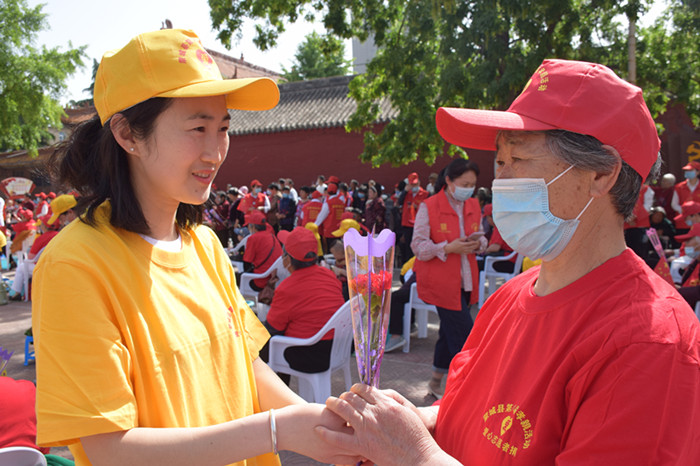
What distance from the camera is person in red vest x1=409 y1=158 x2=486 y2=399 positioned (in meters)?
4.71

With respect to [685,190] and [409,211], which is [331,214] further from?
[685,190]

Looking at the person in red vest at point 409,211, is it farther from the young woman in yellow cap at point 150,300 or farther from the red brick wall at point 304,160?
the young woman in yellow cap at point 150,300

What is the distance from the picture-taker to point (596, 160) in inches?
53.4

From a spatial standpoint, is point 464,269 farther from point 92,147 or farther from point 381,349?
point 92,147

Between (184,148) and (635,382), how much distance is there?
50.1 inches

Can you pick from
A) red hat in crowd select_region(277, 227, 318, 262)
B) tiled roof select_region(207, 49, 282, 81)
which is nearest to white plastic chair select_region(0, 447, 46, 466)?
red hat in crowd select_region(277, 227, 318, 262)

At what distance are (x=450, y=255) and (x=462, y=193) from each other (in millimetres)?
573

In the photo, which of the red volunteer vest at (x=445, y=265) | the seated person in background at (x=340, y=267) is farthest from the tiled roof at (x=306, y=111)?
the red volunteer vest at (x=445, y=265)

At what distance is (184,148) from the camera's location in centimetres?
152

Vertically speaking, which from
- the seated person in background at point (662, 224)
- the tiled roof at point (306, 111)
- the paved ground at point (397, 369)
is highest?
the tiled roof at point (306, 111)

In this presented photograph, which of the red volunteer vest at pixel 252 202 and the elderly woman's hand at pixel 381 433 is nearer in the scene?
the elderly woman's hand at pixel 381 433

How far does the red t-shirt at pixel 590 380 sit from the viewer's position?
3.53 ft

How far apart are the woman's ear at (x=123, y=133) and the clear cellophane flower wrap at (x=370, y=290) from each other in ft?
2.22

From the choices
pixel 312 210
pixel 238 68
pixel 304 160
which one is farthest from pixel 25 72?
pixel 238 68
